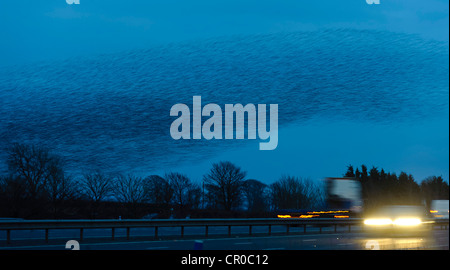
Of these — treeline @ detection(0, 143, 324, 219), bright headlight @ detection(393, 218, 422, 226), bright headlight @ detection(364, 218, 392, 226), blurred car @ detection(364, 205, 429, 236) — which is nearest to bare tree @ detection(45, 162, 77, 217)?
treeline @ detection(0, 143, 324, 219)

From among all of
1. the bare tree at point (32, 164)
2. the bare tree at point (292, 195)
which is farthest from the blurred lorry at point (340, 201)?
the bare tree at point (32, 164)

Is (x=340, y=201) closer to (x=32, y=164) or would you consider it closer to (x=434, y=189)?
(x=434, y=189)

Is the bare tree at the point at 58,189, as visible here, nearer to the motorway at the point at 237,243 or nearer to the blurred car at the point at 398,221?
the motorway at the point at 237,243

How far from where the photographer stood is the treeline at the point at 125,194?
66.3 feet

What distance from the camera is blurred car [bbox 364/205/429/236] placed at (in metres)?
21.4

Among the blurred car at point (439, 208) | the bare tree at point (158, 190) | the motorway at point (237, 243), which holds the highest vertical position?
the bare tree at point (158, 190)

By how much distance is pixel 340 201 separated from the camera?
46.3m

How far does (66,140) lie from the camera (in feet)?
41.4

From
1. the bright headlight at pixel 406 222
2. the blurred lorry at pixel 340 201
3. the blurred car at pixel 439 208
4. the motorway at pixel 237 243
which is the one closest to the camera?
the motorway at pixel 237 243

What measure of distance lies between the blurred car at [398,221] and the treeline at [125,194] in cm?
1104

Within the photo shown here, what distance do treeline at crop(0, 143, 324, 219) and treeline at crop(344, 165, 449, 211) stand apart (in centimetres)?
574

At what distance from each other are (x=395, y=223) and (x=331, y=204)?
25.0 meters

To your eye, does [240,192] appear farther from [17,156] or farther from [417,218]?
[17,156]
